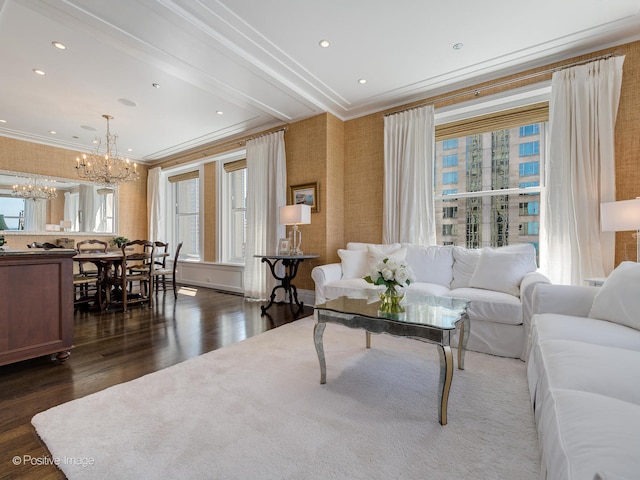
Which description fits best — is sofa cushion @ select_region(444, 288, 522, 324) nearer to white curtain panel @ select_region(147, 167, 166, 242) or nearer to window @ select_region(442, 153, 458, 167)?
window @ select_region(442, 153, 458, 167)

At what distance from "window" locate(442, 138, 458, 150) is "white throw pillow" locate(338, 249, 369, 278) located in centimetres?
184

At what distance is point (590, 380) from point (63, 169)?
7876mm

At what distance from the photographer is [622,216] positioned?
2.38m

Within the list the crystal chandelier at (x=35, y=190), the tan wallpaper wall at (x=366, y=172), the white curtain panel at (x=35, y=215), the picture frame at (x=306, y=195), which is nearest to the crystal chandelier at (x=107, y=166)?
the crystal chandelier at (x=35, y=190)

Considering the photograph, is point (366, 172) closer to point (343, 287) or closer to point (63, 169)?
point (343, 287)

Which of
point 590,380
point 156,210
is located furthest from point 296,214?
point 156,210

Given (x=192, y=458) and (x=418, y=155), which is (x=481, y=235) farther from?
(x=192, y=458)

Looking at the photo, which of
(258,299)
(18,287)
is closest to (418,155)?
(258,299)

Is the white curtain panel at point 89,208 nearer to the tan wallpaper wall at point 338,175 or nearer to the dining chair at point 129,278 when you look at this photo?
the dining chair at point 129,278

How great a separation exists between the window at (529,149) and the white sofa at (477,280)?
1.17 m

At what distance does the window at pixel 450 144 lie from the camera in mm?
3988

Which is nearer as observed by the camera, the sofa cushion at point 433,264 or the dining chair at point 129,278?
the sofa cushion at point 433,264

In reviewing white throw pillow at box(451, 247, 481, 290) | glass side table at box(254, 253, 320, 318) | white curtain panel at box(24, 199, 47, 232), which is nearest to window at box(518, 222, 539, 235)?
white throw pillow at box(451, 247, 481, 290)

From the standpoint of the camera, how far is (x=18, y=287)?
2.25 m
